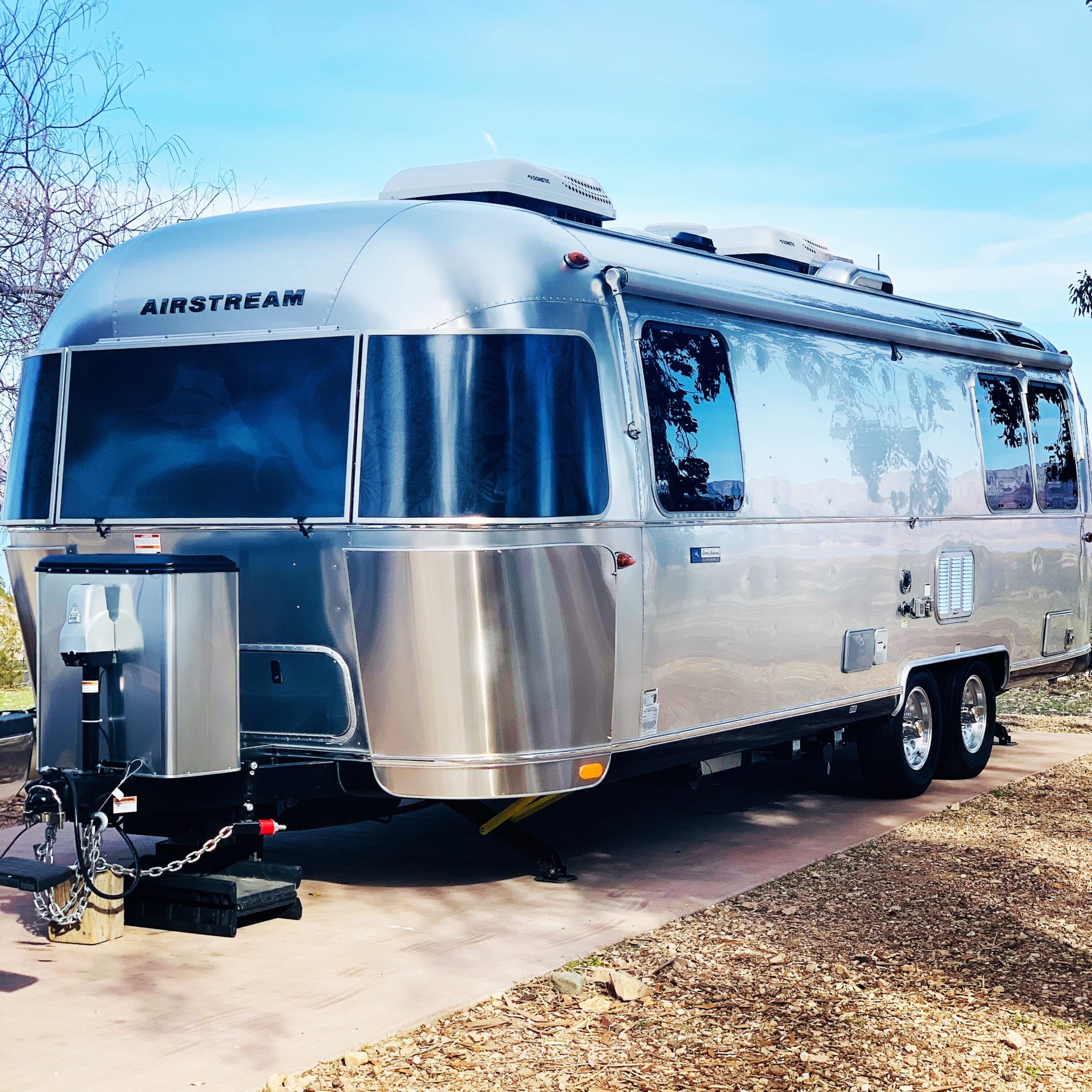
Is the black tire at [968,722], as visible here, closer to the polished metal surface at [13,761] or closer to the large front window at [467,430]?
the large front window at [467,430]

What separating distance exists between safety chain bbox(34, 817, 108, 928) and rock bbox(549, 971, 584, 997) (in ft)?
6.29

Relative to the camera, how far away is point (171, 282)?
7.27 meters

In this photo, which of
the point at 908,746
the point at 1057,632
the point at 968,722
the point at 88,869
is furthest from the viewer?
the point at 1057,632

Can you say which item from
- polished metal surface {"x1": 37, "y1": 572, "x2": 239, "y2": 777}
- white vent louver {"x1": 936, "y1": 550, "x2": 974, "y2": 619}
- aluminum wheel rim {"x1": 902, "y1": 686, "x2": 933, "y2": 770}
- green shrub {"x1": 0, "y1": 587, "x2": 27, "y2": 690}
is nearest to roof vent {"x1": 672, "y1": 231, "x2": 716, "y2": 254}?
white vent louver {"x1": 936, "y1": 550, "x2": 974, "y2": 619}

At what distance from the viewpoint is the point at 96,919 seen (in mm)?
6449

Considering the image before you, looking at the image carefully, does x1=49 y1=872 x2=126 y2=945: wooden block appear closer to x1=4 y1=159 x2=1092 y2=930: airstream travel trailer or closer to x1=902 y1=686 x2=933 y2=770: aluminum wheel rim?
x1=4 y1=159 x2=1092 y2=930: airstream travel trailer

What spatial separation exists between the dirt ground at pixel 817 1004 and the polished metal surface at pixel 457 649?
3.50ft

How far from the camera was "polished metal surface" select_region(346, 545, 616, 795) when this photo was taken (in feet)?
21.6

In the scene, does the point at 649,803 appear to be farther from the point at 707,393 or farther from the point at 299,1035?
the point at 299,1035

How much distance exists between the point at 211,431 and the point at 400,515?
1.04 metres

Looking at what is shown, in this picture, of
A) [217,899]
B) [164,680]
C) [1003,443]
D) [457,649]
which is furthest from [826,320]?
[217,899]

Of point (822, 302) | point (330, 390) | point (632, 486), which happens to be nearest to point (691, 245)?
point (822, 302)

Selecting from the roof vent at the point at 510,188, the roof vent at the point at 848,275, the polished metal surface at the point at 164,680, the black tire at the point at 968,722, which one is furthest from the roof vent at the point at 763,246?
the polished metal surface at the point at 164,680

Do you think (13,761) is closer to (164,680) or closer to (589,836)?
(164,680)
